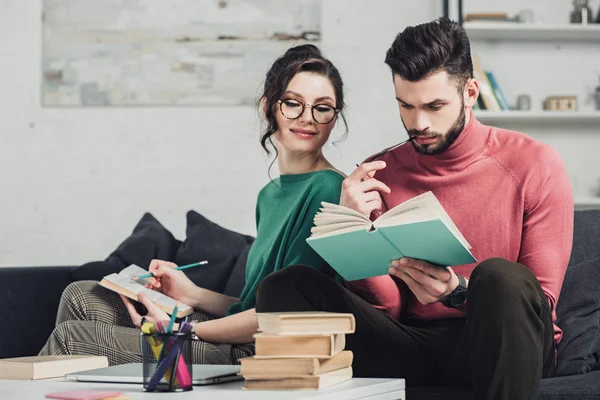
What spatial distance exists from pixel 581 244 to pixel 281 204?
2.61 feet

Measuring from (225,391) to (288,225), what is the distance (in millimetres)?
699

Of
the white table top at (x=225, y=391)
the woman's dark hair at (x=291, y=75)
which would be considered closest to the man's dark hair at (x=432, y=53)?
the woman's dark hair at (x=291, y=75)

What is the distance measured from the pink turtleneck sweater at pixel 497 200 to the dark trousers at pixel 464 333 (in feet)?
0.30

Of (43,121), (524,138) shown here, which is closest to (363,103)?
(43,121)

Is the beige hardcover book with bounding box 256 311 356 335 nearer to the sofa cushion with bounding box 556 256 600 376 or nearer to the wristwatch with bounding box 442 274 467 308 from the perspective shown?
the wristwatch with bounding box 442 274 467 308

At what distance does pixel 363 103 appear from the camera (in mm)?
3412

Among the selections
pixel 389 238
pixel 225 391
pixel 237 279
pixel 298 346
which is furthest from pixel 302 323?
pixel 237 279

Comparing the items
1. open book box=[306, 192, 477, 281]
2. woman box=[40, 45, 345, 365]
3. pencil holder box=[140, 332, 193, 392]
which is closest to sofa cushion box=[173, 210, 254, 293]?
woman box=[40, 45, 345, 365]

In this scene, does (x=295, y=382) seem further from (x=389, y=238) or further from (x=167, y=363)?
(x=389, y=238)

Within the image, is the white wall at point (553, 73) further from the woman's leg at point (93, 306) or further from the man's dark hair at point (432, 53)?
the woman's leg at point (93, 306)

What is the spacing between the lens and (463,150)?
1898 millimetres

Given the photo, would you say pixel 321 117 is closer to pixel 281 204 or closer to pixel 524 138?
pixel 281 204

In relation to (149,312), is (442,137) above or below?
above

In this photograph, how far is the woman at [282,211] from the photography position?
6.39ft
